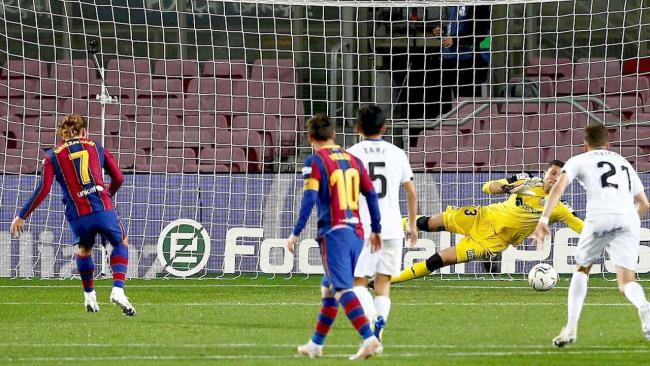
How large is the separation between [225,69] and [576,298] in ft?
35.9

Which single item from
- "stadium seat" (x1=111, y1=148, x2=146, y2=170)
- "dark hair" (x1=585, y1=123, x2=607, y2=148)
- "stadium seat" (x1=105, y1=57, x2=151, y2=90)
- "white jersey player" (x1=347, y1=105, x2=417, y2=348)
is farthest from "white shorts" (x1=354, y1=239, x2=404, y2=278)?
"stadium seat" (x1=105, y1=57, x2=151, y2=90)

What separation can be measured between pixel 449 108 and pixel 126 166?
5068mm

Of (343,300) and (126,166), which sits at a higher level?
(126,166)

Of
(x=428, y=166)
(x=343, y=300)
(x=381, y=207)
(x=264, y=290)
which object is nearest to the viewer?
(x=343, y=300)

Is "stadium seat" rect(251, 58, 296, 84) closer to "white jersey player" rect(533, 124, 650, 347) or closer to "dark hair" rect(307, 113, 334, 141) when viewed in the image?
"white jersey player" rect(533, 124, 650, 347)

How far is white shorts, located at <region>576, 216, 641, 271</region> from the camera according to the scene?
33.7 feet

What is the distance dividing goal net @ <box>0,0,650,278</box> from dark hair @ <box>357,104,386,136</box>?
8462 mm

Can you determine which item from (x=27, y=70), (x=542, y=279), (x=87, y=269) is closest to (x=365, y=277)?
(x=87, y=269)

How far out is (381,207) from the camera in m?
10.2

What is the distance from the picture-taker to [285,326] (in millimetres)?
11953

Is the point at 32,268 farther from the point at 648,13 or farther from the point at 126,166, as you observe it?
the point at 648,13

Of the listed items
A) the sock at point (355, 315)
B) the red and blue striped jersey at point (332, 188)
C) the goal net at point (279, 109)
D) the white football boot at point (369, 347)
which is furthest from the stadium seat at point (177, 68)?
the white football boot at point (369, 347)

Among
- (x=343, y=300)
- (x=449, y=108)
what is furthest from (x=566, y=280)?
(x=343, y=300)

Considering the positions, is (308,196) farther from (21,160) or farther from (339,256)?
(21,160)
